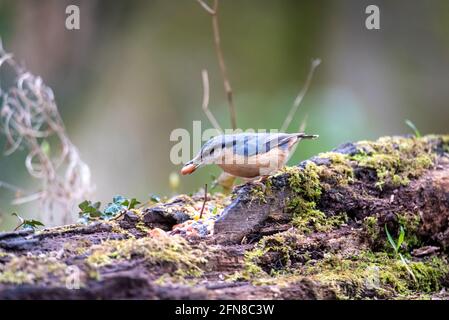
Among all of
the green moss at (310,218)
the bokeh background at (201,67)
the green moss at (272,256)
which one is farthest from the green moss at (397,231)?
the bokeh background at (201,67)

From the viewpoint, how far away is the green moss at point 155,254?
1898 millimetres

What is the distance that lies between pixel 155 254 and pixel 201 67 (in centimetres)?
578

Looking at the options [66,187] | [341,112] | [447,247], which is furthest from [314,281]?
[341,112]

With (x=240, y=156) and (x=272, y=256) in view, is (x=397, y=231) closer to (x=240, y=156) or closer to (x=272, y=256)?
(x=272, y=256)

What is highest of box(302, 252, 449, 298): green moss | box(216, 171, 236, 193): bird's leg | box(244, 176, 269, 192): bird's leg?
box(244, 176, 269, 192): bird's leg

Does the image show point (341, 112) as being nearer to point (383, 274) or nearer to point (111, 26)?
point (111, 26)

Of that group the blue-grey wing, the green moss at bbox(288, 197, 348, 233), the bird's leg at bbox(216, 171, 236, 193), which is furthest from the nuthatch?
the bird's leg at bbox(216, 171, 236, 193)

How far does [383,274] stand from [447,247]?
1.98ft

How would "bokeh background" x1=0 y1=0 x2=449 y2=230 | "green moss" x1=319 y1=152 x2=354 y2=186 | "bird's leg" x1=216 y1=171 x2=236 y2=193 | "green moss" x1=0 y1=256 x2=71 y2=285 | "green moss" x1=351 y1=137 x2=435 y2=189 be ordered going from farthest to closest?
"bokeh background" x1=0 y1=0 x2=449 y2=230
"bird's leg" x1=216 y1=171 x2=236 y2=193
"green moss" x1=351 y1=137 x2=435 y2=189
"green moss" x1=319 y1=152 x2=354 y2=186
"green moss" x1=0 y1=256 x2=71 y2=285

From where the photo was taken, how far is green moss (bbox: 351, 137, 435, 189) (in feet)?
9.56

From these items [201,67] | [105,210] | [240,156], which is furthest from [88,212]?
[201,67]

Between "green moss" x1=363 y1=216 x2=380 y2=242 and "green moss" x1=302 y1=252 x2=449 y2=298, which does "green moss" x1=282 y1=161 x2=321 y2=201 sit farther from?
"green moss" x1=302 y1=252 x2=449 y2=298

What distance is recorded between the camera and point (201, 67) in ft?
24.5

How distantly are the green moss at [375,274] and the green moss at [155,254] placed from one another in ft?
1.60
